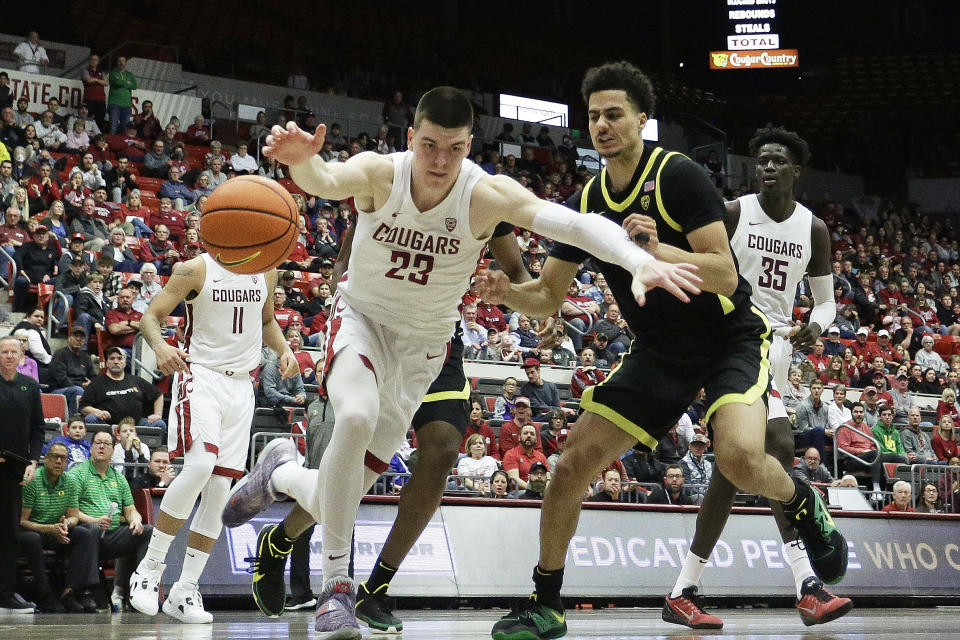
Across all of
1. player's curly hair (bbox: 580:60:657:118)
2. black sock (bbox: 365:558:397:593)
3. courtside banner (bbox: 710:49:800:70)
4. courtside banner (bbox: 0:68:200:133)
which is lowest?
black sock (bbox: 365:558:397:593)

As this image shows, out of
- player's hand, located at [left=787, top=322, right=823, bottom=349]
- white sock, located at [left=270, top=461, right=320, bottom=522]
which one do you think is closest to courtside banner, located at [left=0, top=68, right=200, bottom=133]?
white sock, located at [left=270, top=461, right=320, bottom=522]

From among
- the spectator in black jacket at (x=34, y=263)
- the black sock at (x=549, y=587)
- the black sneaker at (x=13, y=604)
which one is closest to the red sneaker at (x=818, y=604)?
the black sock at (x=549, y=587)

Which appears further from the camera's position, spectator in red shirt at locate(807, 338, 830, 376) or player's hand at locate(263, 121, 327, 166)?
spectator in red shirt at locate(807, 338, 830, 376)

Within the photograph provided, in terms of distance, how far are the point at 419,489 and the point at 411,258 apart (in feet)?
4.13

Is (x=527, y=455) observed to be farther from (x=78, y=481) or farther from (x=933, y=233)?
(x=933, y=233)

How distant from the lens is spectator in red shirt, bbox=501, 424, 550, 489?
11.9 meters

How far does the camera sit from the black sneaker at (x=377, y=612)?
4840 millimetres

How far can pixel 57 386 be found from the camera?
11750mm

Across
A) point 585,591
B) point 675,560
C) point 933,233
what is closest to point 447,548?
point 585,591

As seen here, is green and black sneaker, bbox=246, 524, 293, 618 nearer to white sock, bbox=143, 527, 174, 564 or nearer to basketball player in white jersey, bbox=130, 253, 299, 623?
basketball player in white jersey, bbox=130, 253, 299, 623

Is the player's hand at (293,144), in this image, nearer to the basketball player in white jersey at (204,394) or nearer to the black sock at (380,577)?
the black sock at (380,577)

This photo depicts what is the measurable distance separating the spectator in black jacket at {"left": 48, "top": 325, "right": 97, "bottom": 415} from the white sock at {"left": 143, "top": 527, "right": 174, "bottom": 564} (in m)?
5.06

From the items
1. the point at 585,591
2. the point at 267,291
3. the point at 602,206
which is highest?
the point at 602,206

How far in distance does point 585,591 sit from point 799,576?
371cm
